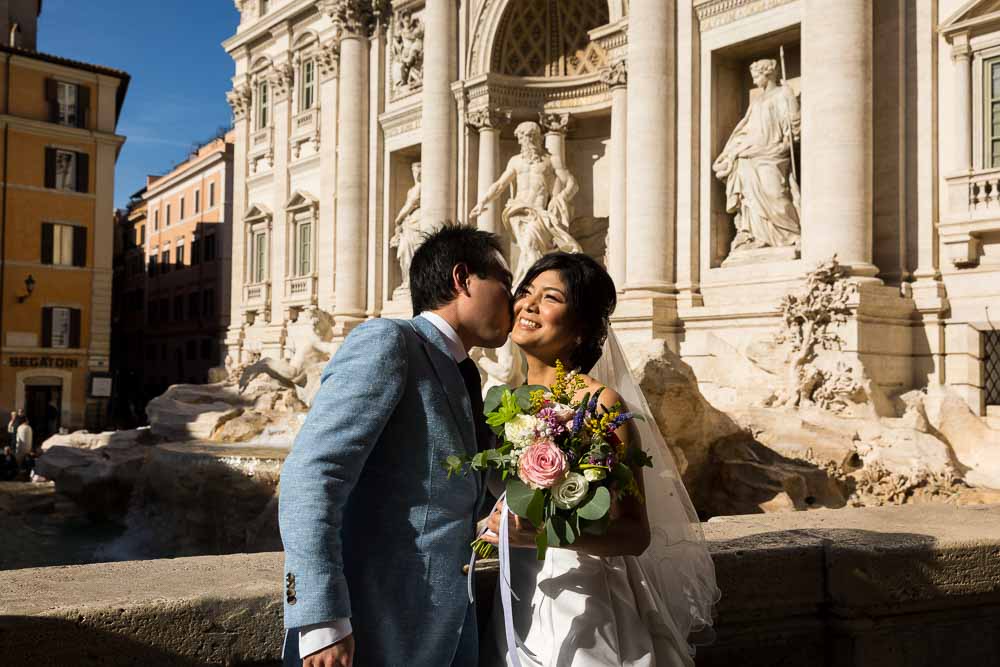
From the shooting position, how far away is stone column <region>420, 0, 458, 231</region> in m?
19.6

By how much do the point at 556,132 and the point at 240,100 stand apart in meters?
14.5

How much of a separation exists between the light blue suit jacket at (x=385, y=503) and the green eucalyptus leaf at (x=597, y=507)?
32cm

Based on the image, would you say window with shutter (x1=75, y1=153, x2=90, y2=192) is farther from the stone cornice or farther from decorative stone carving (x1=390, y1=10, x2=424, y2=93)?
the stone cornice

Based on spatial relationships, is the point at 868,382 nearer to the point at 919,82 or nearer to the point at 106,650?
the point at 919,82

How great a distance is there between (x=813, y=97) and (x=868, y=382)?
4.13 m

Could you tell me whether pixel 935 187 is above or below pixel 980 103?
below

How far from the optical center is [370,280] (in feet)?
73.6

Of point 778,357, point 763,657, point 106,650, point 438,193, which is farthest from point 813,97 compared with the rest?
point 106,650

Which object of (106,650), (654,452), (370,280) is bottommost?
(106,650)

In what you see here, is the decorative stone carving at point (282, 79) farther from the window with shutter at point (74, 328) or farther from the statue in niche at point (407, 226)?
the window with shutter at point (74, 328)

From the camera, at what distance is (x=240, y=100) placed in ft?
95.7

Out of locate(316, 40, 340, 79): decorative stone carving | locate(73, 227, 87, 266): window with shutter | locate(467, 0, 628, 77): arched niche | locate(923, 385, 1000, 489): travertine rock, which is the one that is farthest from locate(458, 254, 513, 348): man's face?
locate(73, 227, 87, 266): window with shutter

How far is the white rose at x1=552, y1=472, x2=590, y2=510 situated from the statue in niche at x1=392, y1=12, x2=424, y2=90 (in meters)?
20.3

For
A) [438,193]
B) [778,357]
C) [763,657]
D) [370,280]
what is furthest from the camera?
[370,280]
